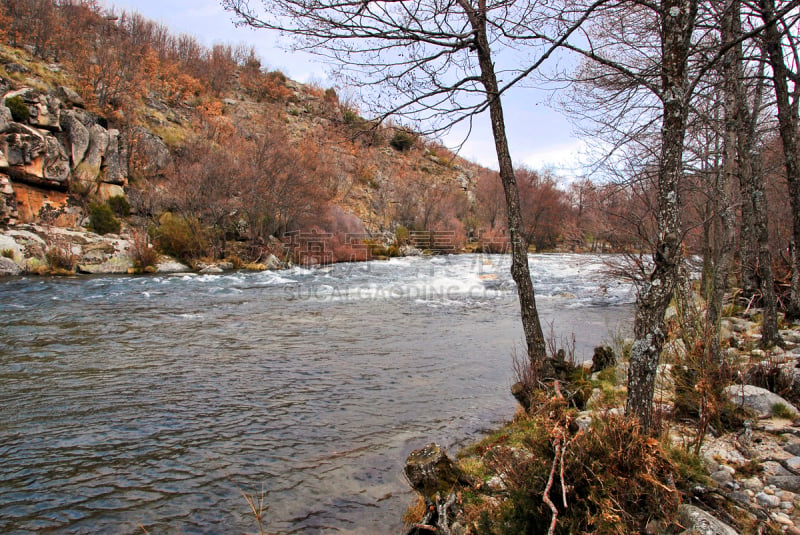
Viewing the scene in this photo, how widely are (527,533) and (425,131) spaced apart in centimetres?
441

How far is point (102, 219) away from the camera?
81.0 ft

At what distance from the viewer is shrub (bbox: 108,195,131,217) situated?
27.0 metres

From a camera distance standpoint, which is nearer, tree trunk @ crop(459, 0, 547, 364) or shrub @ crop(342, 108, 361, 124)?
tree trunk @ crop(459, 0, 547, 364)

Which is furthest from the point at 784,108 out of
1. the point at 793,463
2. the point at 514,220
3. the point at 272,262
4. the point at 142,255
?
the point at 272,262

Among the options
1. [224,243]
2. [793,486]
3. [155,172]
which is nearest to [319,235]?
[224,243]

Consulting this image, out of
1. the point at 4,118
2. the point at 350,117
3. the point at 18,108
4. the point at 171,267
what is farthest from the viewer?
the point at 18,108

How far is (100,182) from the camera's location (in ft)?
89.6

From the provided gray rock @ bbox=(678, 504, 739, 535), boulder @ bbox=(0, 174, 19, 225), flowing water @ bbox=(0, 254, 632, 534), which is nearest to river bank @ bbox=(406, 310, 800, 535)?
gray rock @ bbox=(678, 504, 739, 535)

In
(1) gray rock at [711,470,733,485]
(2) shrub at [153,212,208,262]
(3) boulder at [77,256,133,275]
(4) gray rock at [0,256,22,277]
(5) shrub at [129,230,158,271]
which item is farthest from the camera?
(2) shrub at [153,212,208,262]

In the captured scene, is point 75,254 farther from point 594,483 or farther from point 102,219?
point 594,483

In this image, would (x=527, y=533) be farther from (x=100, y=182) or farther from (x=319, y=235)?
(x=100, y=182)

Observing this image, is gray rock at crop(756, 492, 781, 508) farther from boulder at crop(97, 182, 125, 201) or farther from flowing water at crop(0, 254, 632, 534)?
boulder at crop(97, 182, 125, 201)

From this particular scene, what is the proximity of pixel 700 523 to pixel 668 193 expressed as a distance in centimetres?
205

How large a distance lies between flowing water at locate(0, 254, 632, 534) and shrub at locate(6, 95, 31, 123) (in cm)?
1483
